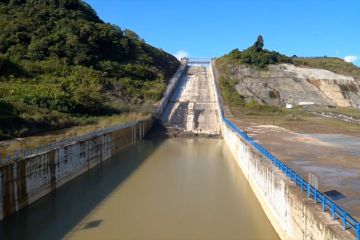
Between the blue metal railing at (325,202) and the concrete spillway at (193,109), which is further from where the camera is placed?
the concrete spillway at (193,109)

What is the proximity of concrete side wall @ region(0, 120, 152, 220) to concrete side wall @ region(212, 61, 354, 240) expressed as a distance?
368 inches

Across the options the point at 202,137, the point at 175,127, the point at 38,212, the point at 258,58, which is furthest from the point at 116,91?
the point at 38,212

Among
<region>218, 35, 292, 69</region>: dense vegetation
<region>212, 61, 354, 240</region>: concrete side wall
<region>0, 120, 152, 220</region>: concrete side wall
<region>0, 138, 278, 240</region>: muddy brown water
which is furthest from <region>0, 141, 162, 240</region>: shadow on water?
<region>218, 35, 292, 69</region>: dense vegetation

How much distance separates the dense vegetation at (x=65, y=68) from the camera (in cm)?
3013

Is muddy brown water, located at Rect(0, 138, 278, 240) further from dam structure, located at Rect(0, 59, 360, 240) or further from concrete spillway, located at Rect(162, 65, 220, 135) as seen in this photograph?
concrete spillway, located at Rect(162, 65, 220, 135)

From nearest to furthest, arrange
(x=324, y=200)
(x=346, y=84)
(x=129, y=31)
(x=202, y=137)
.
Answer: (x=324, y=200)
(x=202, y=137)
(x=346, y=84)
(x=129, y=31)

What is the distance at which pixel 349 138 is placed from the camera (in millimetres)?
25625

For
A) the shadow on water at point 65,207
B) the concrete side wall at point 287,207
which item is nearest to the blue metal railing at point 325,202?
the concrete side wall at point 287,207

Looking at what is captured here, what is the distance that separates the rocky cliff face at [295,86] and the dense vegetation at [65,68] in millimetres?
13657

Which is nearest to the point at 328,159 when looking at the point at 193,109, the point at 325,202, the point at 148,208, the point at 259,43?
the point at 148,208

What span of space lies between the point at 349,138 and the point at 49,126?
2097 centimetres

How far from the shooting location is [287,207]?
11.0 metres

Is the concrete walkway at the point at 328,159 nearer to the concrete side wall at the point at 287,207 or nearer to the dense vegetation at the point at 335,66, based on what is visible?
the concrete side wall at the point at 287,207

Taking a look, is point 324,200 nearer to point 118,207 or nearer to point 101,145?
point 118,207
